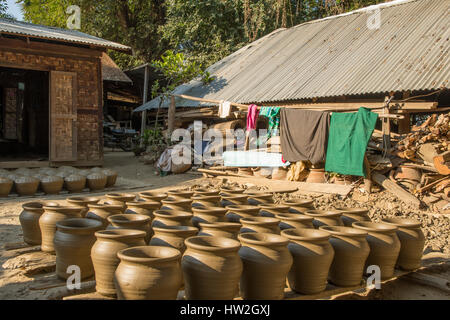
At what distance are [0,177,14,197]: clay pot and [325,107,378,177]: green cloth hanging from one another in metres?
6.58

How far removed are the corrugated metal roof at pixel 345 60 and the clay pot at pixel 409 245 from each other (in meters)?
4.23

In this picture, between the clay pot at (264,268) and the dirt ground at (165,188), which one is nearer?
the clay pot at (264,268)

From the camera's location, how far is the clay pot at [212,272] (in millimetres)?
2895

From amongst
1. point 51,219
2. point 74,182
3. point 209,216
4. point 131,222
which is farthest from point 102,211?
point 74,182

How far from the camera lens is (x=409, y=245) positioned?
420 centimetres

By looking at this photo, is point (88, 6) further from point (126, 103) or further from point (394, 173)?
point (394, 173)

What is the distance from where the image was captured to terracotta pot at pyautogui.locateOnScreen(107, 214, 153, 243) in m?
3.76

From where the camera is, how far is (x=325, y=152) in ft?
26.7

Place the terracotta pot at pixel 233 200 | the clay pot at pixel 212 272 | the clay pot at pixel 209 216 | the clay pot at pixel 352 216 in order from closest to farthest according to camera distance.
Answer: the clay pot at pixel 212 272, the clay pot at pixel 209 216, the clay pot at pixel 352 216, the terracotta pot at pixel 233 200

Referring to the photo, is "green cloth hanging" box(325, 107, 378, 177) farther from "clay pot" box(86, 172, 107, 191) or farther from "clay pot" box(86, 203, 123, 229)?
"clay pot" box(86, 172, 107, 191)

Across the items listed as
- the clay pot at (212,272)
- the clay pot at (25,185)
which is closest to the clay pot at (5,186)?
the clay pot at (25,185)

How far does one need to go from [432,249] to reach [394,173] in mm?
2228

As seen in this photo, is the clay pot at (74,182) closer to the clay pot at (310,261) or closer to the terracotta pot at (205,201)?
the terracotta pot at (205,201)

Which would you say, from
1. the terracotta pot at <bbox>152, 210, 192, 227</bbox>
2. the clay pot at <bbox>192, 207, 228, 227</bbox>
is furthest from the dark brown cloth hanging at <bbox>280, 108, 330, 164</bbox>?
the terracotta pot at <bbox>152, 210, 192, 227</bbox>
